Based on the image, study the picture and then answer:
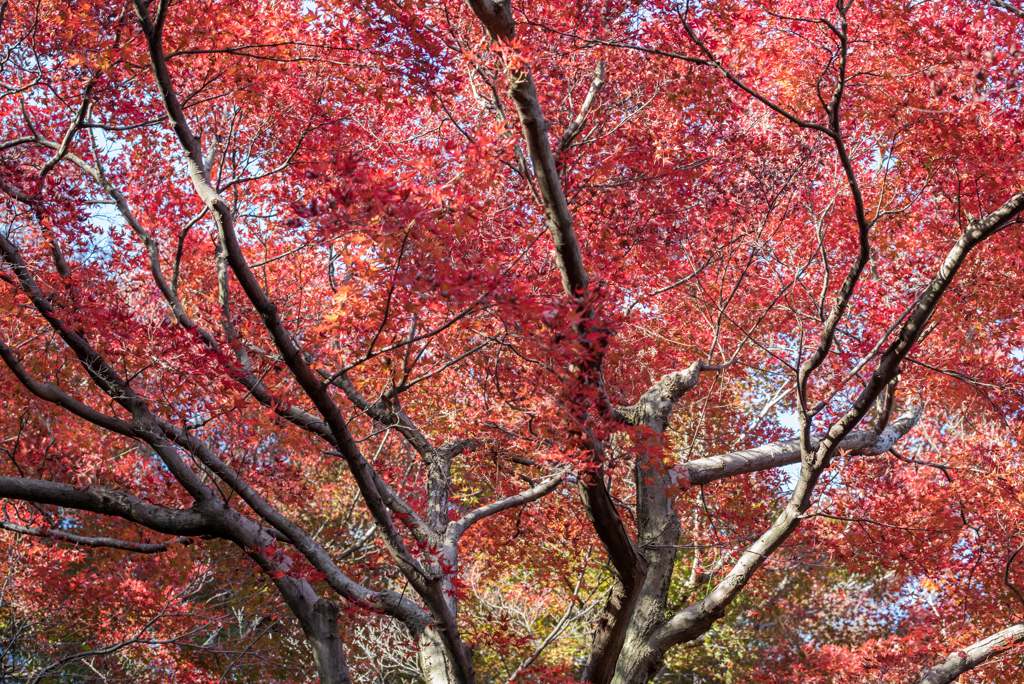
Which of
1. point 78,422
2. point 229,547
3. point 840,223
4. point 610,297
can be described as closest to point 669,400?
point 610,297

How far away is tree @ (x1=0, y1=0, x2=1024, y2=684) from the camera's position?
5.85 meters

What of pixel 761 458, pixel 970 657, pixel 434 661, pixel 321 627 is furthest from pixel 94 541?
pixel 970 657

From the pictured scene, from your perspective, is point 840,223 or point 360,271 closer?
point 360,271

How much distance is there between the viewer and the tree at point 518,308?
585 centimetres

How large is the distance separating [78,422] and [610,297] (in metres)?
9.80

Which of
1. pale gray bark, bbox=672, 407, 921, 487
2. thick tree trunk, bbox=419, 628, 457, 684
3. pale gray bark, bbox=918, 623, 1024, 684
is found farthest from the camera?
pale gray bark, bbox=672, 407, 921, 487

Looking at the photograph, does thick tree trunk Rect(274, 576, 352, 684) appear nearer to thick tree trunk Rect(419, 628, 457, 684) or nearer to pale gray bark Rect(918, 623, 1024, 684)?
thick tree trunk Rect(419, 628, 457, 684)

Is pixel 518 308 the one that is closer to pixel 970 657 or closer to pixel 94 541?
pixel 94 541

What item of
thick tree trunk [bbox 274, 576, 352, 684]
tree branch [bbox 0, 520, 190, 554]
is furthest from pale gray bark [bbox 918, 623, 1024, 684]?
tree branch [bbox 0, 520, 190, 554]

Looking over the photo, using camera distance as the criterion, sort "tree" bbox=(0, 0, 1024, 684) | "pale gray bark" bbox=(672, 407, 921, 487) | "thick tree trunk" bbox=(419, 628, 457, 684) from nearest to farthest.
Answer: "tree" bbox=(0, 0, 1024, 684), "thick tree trunk" bbox=(419, 628, 457, 684), "pale gray bark" bbox=(672, 407, 921, 487)

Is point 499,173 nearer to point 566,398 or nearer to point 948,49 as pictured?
point 566,398

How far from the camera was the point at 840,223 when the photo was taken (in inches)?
438

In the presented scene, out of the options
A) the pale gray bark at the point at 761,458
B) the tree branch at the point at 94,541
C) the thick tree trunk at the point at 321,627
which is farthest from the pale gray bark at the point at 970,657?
the tree branch at the point at 94,541

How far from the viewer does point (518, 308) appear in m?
4.98
